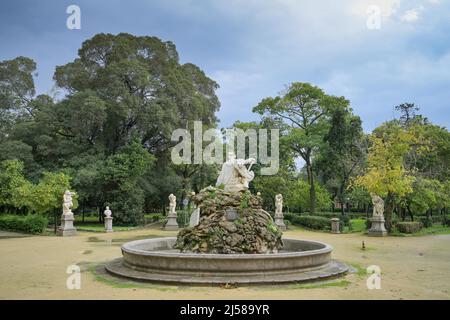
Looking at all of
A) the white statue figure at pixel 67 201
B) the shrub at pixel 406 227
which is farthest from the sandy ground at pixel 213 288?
the white statue figure at pixel 67 201

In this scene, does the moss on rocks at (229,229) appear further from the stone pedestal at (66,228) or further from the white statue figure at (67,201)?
the white statue figure at (67,201)

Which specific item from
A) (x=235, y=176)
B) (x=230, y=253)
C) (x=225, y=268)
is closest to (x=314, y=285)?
(x=225, y=268)

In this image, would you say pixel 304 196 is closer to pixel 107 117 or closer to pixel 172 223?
pixel 172 223

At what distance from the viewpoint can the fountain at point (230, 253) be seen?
1002cm

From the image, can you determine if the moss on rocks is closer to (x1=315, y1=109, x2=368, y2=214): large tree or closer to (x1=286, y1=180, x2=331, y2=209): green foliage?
(x1=315, y1=109, x2=368, y2=214): large tree

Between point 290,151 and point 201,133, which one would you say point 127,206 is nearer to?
point 201,133

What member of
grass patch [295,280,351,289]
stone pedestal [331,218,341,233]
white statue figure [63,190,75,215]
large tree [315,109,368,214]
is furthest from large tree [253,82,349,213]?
grass patch [295,280,351,289]

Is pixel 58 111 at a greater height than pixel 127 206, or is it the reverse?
pixel 58 111

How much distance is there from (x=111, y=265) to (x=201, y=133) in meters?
26.1
